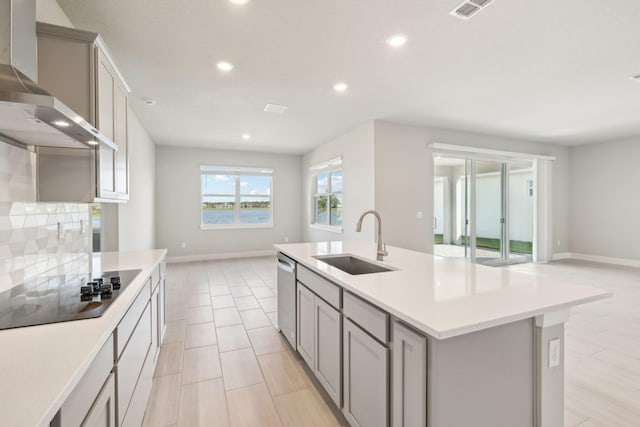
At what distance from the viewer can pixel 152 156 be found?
6090 mm

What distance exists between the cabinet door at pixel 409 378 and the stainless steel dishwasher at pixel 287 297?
4.45 ft

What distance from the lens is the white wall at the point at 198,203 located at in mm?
6645

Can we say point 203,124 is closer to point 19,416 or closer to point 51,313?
point 51,313

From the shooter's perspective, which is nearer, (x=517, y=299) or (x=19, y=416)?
(x=19, y=416)

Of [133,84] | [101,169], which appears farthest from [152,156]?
[101,169]

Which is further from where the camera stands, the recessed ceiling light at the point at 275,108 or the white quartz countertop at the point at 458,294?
the recessed ceiling light at the point at 275,108

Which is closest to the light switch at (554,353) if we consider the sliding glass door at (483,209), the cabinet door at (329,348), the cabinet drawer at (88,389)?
the cabinet door at (329,348)

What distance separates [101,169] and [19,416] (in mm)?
1475

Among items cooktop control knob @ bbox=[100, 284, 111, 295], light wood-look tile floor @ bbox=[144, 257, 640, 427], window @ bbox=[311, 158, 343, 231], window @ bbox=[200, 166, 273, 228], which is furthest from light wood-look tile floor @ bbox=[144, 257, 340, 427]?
window @ bbox=[200, 166, 273, 228]

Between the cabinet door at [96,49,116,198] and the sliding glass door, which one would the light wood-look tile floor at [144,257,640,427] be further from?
the sliding glass door

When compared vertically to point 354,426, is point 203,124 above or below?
above

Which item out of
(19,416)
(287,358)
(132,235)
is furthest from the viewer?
(132,235)

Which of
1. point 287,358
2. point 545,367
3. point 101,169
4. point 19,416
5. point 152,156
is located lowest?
point 287,358

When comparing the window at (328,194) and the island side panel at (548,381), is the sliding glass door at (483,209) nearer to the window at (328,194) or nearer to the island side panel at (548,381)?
the window at (328,194)
